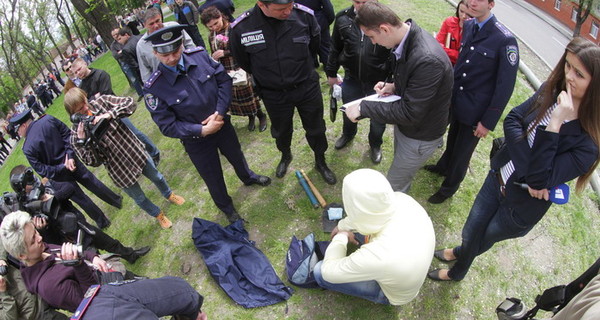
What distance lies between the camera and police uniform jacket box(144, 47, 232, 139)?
10.6ft

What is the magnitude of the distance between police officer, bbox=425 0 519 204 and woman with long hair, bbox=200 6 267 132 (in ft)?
10.5

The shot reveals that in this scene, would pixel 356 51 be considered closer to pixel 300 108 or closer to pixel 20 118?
pixel 300 108

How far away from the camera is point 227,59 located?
505 centimetres

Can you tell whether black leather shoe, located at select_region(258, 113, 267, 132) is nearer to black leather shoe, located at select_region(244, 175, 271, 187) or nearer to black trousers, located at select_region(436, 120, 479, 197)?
black leather shoe, located at select_region(244, 175, 271, 187)

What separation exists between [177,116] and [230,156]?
0.93 m

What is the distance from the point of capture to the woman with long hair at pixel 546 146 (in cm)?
183

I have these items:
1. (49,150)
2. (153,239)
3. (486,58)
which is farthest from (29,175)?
(486,58)

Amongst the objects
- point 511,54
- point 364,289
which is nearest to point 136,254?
point 364,289

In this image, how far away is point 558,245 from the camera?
3.47m

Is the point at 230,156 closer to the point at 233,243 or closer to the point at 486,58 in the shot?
the point at 233,243

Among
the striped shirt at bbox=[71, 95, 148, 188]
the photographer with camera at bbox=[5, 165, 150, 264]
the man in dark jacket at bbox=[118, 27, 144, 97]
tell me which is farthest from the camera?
the man in dark jacket at bbox=[118, 27, 144, 97]

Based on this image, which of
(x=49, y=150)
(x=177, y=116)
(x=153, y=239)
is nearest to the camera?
(x=177, y=116)

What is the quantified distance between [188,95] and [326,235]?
2.24m

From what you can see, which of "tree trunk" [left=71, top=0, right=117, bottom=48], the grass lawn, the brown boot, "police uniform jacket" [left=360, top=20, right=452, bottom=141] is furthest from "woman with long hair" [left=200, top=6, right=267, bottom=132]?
"tree trunk" [left=71, top=0, right=117, bottom=48]
